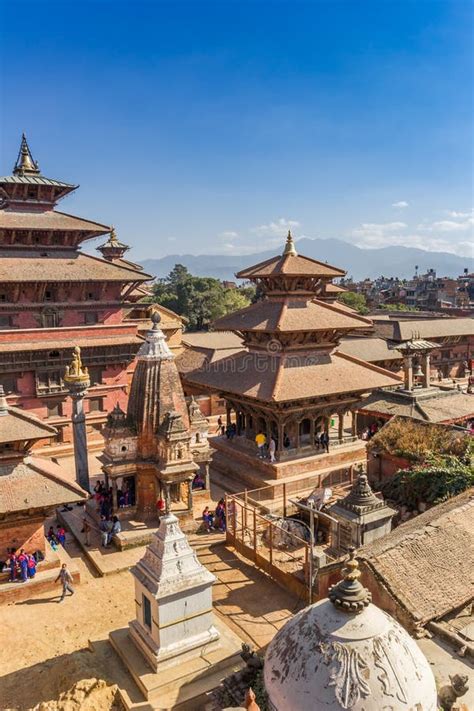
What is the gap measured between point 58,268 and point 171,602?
20497mm

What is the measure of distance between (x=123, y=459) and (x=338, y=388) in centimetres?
844

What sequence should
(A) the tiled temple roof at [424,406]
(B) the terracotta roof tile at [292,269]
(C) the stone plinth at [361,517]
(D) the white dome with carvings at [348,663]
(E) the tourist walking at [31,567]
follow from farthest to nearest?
(A) the tiled temple roof at [424,406], (B) the terracotta roof tile at [292,269], (E) the tourist walking at [31,567], (C) the stone plinth at [361,517], (D) the white dome with carvings at [348,663]

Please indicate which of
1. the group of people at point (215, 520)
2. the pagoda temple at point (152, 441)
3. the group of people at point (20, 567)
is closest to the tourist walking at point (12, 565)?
the group of people at point (20, 567)

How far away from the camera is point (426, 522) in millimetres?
11836

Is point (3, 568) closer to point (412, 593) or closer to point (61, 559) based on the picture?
point (61, 559)

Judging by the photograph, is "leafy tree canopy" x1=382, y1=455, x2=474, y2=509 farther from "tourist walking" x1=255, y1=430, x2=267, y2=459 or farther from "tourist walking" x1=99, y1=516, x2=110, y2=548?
"tourist walking" x1=99, y1=516, x2=110, y2=548

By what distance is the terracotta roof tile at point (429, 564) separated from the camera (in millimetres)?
9484

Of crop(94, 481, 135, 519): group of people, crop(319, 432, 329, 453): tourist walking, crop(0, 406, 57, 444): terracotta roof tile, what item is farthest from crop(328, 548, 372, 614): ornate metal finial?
crop(319, 432, 329, 453): tourist walking

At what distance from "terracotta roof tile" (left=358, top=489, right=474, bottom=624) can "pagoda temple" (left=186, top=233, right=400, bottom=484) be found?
26.0 ft

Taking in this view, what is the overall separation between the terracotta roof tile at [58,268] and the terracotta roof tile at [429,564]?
19779 millimetres

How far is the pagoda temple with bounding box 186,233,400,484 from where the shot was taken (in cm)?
1958

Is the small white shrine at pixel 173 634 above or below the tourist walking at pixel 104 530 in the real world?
above

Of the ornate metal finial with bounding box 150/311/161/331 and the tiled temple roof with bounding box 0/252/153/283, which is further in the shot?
the tiled temple roof with bounding box 0/252/153/283

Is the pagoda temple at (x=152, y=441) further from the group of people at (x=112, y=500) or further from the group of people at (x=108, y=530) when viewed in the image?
the group of people at (x=108, y=530)
